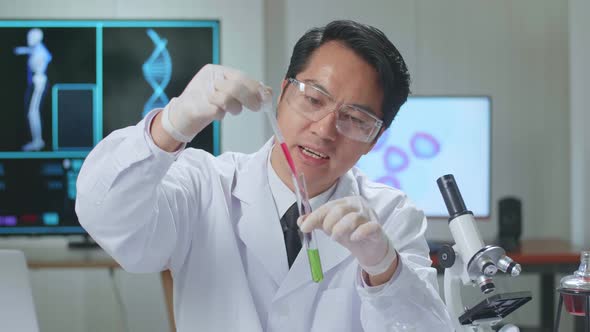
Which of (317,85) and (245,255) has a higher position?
(317,85)

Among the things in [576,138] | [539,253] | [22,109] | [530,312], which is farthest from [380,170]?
[22,109]

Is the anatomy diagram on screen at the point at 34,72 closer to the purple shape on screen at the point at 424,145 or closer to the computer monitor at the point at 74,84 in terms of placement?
the computer monitor at the point at 74,84

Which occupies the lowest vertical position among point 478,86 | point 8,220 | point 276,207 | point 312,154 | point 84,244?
point 84,244

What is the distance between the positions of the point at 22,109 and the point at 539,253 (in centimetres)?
269

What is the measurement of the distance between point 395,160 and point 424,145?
16 centimetres

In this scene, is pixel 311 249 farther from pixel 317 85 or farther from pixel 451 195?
pixel 317 85

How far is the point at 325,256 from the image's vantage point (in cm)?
167

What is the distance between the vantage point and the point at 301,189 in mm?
1370

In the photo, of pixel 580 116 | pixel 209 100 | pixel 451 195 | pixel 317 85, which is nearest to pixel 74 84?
pixel 580 116

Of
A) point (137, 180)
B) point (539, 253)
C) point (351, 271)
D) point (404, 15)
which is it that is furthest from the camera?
point (404, 15)

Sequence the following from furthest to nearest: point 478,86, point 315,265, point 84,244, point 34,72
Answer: point 478,86 → point 34,72 → point 84,244 → point 315,265

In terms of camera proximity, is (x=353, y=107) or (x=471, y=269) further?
(x=353, y=107)

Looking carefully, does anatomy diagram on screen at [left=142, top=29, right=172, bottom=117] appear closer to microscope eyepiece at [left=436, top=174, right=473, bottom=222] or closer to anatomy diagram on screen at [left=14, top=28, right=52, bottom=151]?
anatomy diagram on screen at [left=14, top=28, right=52, bottom=151]

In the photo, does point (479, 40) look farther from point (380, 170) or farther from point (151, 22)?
point (151, 22)
